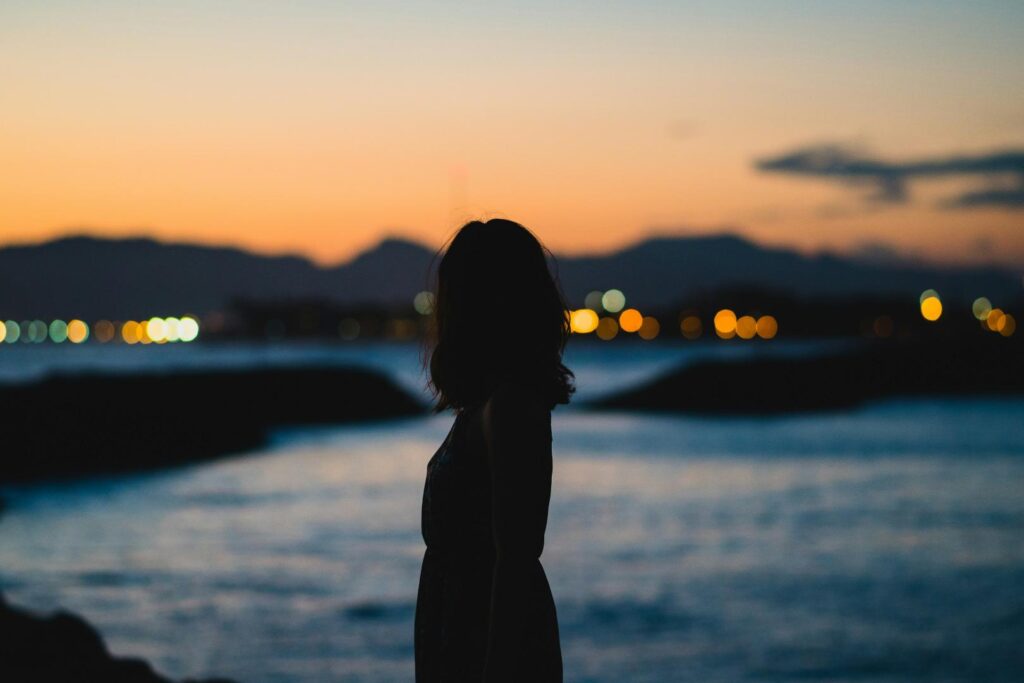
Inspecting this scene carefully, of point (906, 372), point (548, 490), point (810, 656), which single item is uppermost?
point (906, 372)

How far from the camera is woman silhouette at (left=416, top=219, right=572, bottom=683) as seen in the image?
2.22m

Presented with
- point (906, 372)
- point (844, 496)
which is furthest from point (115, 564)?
point (906, 372)

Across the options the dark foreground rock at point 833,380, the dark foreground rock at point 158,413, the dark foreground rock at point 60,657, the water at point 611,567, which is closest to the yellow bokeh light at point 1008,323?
the dark foreground rock at point 833,380

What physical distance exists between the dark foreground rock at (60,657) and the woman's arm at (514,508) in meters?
5.42

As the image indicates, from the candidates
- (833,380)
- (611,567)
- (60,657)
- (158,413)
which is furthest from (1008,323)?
(60,657)

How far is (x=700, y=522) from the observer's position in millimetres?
19938

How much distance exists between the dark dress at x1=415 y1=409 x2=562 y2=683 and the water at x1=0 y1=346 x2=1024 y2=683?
7342 mm

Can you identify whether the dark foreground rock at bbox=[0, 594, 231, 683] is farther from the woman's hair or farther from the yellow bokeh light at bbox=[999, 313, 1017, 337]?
the yellow bokeh light at bbox=[999, 313, 1017, 337]

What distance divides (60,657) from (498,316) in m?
6.00

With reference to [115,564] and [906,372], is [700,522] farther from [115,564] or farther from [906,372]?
[906,372]

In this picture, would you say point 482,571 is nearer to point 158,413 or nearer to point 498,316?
point 498,316

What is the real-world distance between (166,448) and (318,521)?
15.9 m

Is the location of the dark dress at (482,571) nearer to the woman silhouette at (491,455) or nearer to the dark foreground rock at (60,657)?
→ the woman silhouette at (491,455)

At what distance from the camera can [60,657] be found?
717 cm
